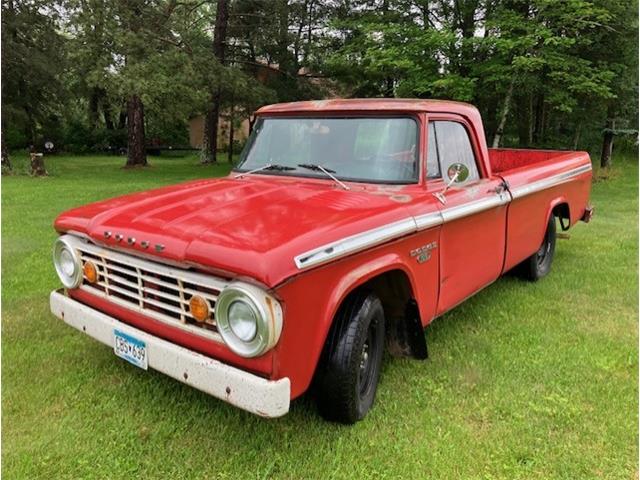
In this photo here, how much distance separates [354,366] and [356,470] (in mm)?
505

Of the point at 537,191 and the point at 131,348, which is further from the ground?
the point at 537,191

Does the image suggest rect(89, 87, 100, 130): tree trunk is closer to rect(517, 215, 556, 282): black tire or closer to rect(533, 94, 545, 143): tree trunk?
rect(533, 94, 545, 143): tree trunk

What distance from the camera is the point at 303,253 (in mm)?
2467

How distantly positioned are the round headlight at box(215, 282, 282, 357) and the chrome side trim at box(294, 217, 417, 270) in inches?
9.0

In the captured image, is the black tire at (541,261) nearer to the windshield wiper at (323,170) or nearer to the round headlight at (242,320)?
the windshield wiper at (323,170)

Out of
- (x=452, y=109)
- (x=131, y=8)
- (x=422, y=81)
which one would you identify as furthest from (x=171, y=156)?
(x=452, y=109)

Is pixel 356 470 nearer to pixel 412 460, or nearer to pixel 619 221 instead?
pixel 412 460

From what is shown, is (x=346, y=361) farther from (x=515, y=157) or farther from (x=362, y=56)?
(x=362, y=56)

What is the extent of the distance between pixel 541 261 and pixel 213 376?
4545mm

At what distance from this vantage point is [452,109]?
4.23 metres

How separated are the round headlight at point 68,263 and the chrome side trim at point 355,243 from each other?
5.34ft

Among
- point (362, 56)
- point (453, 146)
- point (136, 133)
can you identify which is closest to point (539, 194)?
point (453, 146)

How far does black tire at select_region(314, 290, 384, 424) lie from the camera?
9.34 ft

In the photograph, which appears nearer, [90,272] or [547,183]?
[90,272]
